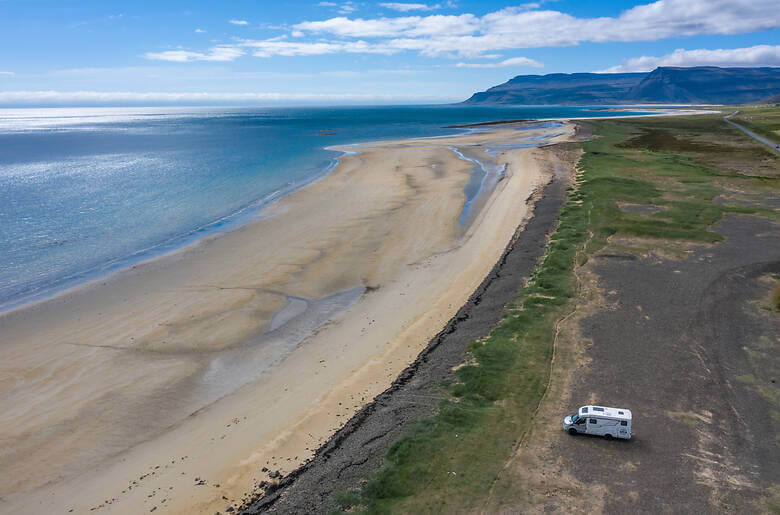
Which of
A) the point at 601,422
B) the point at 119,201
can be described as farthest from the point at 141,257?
the point at 601,422

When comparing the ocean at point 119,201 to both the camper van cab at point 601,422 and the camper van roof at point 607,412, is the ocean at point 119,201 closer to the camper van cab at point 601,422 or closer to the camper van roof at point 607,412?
the camper van cab at point 601,422

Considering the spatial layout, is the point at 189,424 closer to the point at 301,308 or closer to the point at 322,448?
the point at 322,448

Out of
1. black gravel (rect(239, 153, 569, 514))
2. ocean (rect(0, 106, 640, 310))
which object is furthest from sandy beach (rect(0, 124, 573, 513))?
ocean (rect(0, 106, 640, 310))

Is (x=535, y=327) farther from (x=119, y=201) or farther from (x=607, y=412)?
(x=119, y=201)

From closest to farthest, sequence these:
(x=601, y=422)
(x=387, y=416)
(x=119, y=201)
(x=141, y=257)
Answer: (x=601, y=422) → (x=387, y=416) → (x=141, y=257) → (x=119, y=201)

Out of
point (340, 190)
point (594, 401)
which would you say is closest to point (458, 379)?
point (594, 401)

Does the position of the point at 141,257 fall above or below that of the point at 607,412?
above
